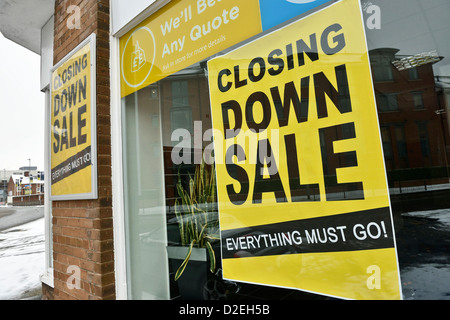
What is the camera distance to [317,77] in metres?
1.49

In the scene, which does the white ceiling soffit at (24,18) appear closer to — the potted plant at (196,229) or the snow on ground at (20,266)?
the potted plant at (196,229)

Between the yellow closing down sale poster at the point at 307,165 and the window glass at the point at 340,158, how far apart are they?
0.16 ft

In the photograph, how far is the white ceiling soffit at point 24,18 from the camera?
11.4 feet

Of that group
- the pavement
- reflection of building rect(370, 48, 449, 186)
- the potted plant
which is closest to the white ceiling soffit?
the potted plant

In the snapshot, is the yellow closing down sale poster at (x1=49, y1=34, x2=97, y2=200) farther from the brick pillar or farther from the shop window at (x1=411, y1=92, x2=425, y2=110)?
the shop window at (x1=411, y1=92, x2=425, y2=110)

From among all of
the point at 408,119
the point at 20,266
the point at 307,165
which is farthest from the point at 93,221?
the point at 20,266

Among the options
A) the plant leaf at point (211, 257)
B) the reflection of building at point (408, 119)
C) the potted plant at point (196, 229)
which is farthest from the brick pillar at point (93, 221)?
the reflection of building at point (408, 119)

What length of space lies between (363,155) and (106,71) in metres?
2.38

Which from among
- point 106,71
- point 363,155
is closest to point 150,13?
point 106,71

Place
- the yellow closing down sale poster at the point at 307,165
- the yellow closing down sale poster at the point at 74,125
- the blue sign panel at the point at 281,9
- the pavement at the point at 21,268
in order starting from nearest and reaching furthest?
1. the yellow closing down sale poster at the point at 307,165
2. the blue sign panel at the point at 281,9
3. the yellow closing down sale poster at the point at 74,125
4. the pavement at the point at 21,268

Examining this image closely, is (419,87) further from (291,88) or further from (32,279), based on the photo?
(32,279)

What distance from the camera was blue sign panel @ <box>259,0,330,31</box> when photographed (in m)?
1.54

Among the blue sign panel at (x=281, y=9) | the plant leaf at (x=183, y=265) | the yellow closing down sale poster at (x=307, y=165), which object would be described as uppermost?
the blue sign panel at (x=281, y=9)

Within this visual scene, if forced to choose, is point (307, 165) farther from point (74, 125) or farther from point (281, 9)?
point (74, 125)
